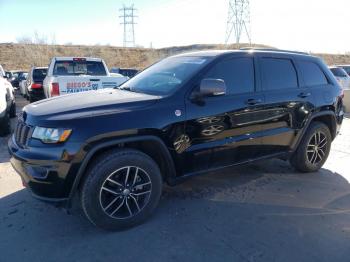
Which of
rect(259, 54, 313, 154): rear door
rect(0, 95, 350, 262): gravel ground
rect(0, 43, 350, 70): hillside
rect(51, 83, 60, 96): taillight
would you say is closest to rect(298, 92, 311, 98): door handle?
rect(259, 54, 313, 154): rear door

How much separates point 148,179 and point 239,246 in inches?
44.7

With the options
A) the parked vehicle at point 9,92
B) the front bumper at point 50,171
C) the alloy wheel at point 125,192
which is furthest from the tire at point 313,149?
the parked vehicle at point 9,92

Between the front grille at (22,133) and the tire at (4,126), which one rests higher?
the front grille at (22,133)

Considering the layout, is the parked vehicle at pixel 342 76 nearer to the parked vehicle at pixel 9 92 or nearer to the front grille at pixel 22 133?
the parked vehicle at pixel 9 92

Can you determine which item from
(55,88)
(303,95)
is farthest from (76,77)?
(303,95)

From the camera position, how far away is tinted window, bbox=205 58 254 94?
4.04 metres

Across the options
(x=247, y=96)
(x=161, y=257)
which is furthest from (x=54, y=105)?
(x=247, y=96)

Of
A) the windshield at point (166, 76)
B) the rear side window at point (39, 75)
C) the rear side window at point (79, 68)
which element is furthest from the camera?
the rear side window at point (39, 75)

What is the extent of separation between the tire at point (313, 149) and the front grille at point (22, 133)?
12.4 feet

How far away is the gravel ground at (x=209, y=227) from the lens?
10.4ft

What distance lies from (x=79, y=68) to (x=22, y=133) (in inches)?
249

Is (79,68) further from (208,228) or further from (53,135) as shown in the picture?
(208,228)

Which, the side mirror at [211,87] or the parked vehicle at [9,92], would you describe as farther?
the parked vehicle at [9,92]

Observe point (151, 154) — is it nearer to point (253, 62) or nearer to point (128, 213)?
point (128, 213)
